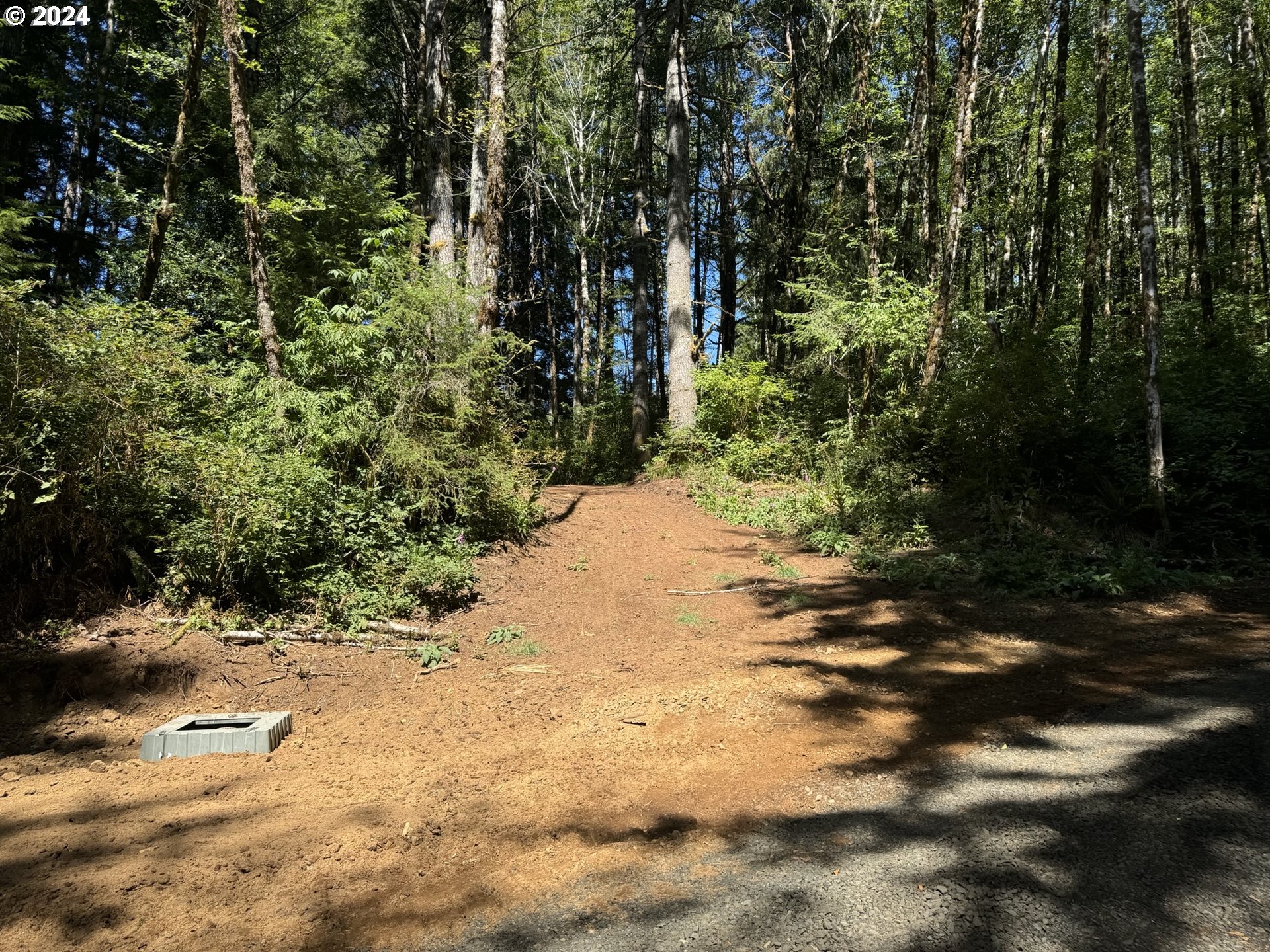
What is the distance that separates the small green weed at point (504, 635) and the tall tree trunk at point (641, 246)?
416 inches

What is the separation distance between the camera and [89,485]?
5.98 meters

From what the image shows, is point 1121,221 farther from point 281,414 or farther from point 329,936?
point 329,936

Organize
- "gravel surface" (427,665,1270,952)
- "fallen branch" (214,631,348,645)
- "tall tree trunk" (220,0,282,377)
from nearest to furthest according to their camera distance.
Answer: "gravel surface" (427,665,1270,952)
"fallen branch" (214,631,348,645)
"tall tree trunk" (220,0,282,377)

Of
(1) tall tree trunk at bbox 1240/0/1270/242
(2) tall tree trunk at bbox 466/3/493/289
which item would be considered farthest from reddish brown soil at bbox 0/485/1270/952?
(1) tall tree trunk at bbox 1240/0/1270/242

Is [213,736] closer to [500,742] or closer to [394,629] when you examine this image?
[500,742]

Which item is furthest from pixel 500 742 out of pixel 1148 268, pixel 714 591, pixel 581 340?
pixel 581 340

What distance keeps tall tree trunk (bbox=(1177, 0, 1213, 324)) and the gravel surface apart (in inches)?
544

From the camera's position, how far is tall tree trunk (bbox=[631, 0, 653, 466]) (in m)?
18.7

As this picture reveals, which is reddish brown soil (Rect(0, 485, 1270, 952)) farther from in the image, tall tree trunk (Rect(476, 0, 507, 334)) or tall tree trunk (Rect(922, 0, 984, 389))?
tall tree trunk (Rect(922, 0, 984, 389))

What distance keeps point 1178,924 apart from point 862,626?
5.10 m

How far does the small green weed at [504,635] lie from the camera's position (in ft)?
24.1

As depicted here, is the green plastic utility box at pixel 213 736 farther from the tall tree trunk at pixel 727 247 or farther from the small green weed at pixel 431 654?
the tall tree trunk at pixel 727 247

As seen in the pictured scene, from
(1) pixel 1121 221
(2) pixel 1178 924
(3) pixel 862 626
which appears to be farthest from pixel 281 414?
(1) pixel 1121 221

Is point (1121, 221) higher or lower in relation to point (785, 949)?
higher
